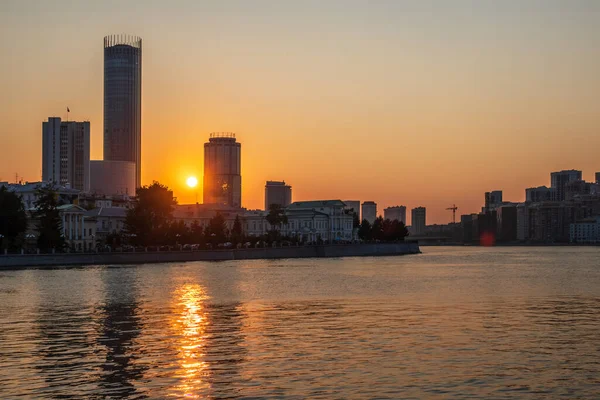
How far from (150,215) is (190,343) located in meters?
127

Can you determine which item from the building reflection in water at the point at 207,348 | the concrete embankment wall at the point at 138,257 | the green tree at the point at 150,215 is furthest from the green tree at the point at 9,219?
the building reflection in water at the point at 207,348

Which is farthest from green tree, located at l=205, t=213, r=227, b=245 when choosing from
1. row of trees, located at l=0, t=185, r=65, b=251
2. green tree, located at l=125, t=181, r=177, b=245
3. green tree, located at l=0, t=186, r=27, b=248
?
green tree, located at l=0, t=186, r=27, b=248

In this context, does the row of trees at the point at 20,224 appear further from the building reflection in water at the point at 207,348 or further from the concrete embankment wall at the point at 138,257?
the building reflection in water at the point at 207,348

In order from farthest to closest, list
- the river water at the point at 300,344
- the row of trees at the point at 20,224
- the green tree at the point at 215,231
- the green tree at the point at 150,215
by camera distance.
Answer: the green tree at the point at 215,231, the green tree at the point at 150,215, the row of trees at the point at 20,224, the river water at the point at 300,344

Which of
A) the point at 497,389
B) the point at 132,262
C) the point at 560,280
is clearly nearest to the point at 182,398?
the point at 497,389

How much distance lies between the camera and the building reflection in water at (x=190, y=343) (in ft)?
102

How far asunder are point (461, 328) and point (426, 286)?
3829 centimetres

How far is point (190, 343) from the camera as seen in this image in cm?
4150

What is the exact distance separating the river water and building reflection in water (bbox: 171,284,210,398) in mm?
65

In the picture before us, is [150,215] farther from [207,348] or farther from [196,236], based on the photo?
[207,348]

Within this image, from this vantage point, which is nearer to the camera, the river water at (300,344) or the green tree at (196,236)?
the river water at (300,344)

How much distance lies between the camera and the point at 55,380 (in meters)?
32.1

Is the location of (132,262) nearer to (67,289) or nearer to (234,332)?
(67,289)

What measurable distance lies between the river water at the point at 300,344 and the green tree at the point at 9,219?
56.6m
